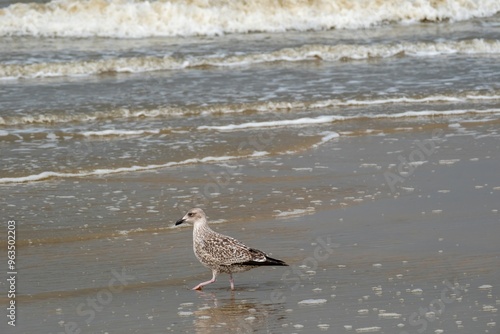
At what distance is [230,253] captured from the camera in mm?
7012

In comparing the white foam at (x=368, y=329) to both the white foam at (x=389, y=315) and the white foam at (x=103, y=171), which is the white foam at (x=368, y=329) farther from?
the white foam at (x=103, y=171)

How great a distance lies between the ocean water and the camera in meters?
8.34

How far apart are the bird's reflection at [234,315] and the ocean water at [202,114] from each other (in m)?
0.03

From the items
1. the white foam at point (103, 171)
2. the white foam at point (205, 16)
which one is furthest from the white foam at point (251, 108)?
the white foam at point (205, 16)

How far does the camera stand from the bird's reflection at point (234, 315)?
618 centimetres

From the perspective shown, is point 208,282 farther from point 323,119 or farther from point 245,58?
point 245,58

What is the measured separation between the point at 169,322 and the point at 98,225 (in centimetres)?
256

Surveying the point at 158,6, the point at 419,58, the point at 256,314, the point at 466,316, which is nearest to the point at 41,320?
the point at 256,314

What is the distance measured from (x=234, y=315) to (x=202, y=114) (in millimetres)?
A: 8101

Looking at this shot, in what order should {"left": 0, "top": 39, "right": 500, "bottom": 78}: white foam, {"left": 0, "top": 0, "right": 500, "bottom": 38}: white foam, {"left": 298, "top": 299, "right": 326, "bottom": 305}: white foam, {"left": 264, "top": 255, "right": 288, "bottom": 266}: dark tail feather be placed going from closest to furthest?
{"left": 298, "top": 299, "right": 326, "bottom": 305}: white foam, {"left": 264, "top": 255, "right": 288, "bottom": 266}: dark tail feather, {"left": 0, "top": 39, "right": 500, "bottom": 78}: white foam, {"left": 0, "top": 0, "right": 500, "bottom": 38}: white foam

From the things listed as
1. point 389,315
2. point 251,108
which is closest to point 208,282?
point 389,315

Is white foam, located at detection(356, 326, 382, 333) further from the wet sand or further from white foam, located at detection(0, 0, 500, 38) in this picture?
white foam, located at detection(0, 0, 500, 38)

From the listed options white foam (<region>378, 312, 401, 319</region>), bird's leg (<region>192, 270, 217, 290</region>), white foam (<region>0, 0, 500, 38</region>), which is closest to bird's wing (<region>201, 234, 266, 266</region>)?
bird's leg (<region>192, 270, 217, 290</region>)

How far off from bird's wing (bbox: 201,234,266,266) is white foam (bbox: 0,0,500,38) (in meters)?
17.1
